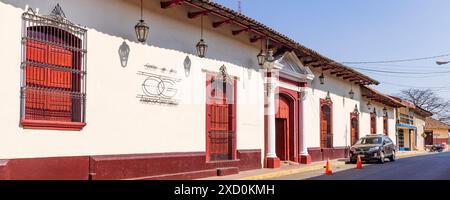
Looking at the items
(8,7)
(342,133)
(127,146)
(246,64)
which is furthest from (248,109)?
(342,133)

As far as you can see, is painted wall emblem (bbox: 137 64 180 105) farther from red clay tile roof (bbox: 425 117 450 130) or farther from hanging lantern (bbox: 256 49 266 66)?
red clay tile roof (bbox: 425 117 450 130)

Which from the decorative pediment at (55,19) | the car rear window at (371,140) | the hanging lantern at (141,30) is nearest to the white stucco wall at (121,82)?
the decorative pediment at (55,19)

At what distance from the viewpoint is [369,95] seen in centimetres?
3388

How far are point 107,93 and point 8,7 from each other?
3052 millimetres

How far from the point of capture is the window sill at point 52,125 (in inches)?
385

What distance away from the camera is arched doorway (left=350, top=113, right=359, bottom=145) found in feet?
100.0

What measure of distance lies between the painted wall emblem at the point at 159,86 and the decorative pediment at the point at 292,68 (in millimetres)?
6597

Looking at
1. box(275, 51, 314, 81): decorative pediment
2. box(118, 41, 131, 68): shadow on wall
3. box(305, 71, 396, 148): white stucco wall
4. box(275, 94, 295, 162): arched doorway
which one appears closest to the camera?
box(118, 41, 131, 68): shadow on wall

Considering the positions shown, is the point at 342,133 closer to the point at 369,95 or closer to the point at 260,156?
the point at 369,95

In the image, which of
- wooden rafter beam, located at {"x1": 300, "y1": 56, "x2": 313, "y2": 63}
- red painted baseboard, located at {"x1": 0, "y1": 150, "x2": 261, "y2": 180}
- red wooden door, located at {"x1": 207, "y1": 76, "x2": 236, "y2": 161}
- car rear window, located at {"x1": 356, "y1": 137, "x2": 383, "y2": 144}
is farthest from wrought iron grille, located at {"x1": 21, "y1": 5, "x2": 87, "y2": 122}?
car rear window, located at {"x1": 356, "y1": 137, "x2": 383, "y2": 144}

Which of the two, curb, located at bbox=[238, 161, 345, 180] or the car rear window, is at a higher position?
the car rear window

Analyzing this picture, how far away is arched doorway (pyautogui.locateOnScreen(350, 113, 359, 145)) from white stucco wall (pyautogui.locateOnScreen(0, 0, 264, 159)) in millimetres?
15033

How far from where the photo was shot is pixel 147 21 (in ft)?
43.4

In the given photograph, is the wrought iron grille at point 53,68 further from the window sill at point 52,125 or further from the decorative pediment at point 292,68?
the decorative pediment at point 292,68
